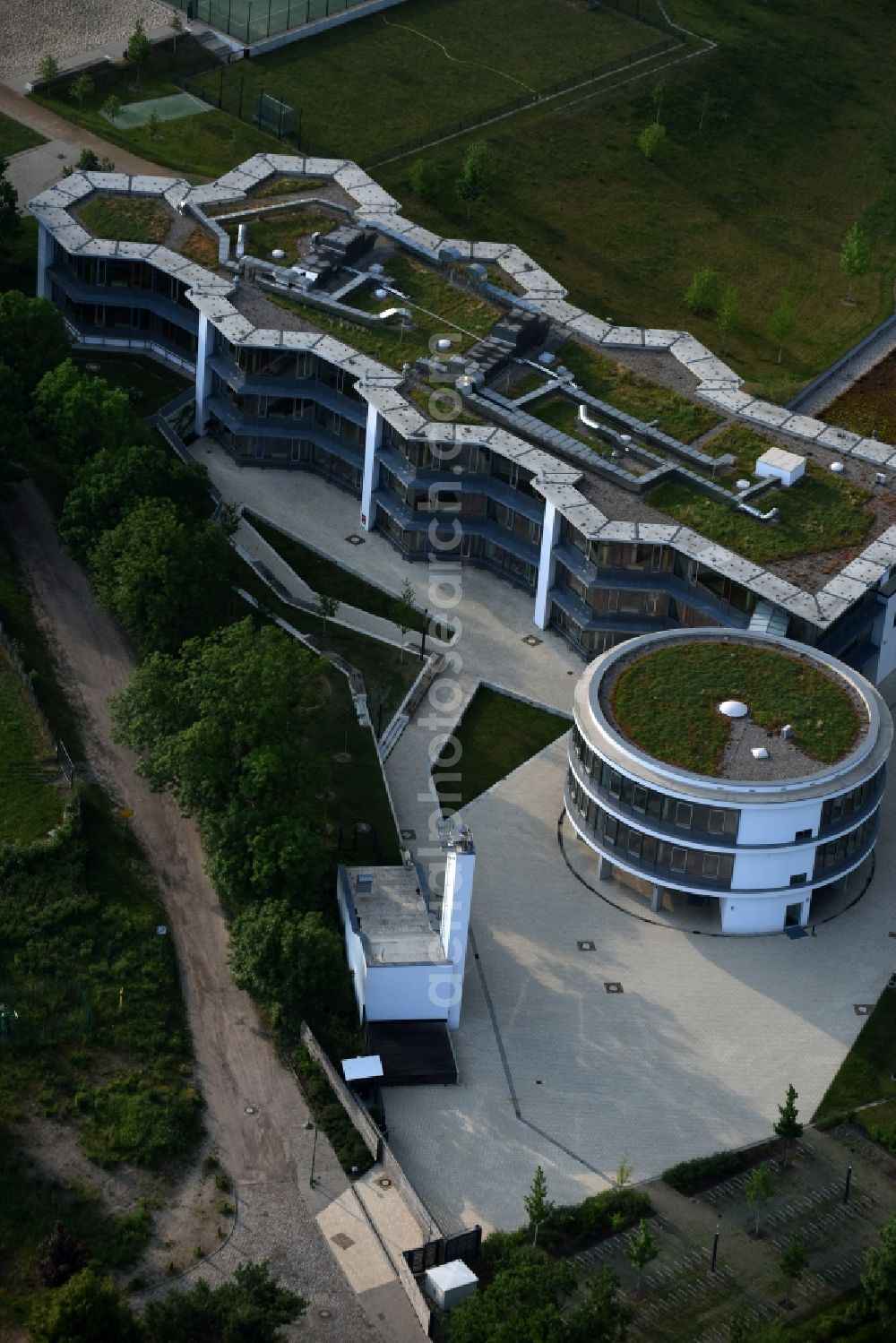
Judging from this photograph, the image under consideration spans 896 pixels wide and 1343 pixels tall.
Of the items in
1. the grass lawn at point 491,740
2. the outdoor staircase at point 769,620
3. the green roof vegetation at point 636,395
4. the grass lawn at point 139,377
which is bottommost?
the grass lawn at point 491,740

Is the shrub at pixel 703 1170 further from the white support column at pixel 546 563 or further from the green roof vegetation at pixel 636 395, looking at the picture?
the green roof vegetation at pixel 636 395

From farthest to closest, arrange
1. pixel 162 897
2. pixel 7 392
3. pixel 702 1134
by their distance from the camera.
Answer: pixel 7 392
pixel 162 897
pixel 702 1134

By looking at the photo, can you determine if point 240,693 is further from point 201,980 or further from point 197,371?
point 197,371

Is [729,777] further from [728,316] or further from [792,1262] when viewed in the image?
[728,316]

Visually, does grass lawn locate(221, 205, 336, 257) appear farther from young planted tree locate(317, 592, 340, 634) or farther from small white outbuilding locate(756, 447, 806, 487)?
small white outbuilding locate(756, 447, 806, 487)

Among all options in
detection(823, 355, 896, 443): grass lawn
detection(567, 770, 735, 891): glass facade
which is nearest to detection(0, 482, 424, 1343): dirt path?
detection(567, 770, 735, 891): glass facade

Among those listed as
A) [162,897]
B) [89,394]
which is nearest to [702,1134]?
[162,897]

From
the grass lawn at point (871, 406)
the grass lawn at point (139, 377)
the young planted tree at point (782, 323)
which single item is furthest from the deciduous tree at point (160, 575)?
the young planted tree at point (782, 323)
